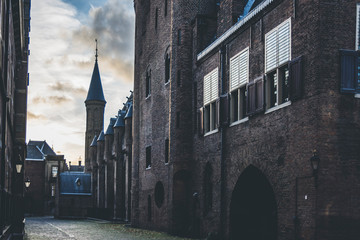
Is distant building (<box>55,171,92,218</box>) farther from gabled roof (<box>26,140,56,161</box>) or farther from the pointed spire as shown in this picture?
the pointed spire

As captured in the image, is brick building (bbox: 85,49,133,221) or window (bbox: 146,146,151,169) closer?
window (bbox: 146,146,151,169)

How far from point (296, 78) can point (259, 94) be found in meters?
2.90

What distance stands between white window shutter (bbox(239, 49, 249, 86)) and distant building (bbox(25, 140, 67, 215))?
65797 millimetres

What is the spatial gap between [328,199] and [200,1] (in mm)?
16071

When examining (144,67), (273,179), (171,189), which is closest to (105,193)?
(144,67)

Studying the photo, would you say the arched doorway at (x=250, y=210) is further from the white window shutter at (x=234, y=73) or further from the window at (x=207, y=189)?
the white window shutter at (x=234, y=73)

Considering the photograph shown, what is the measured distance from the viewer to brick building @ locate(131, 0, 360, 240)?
1499 centimetres

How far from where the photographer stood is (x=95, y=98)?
3489 inches

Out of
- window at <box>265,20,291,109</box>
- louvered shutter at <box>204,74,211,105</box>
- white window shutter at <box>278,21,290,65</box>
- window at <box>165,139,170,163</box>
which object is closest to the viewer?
white window shutter at <box>278,21,290,65</box>

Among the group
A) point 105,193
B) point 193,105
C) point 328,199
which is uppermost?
point 193,105

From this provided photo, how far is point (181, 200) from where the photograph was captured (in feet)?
88.4

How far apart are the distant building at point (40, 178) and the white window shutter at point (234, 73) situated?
64766 millimetres

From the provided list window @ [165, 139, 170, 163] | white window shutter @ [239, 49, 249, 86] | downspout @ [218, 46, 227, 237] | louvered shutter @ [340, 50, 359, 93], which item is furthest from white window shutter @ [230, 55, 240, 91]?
window @ [165, 139, 170, 163]

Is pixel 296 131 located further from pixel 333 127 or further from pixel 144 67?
pixel 144 67
